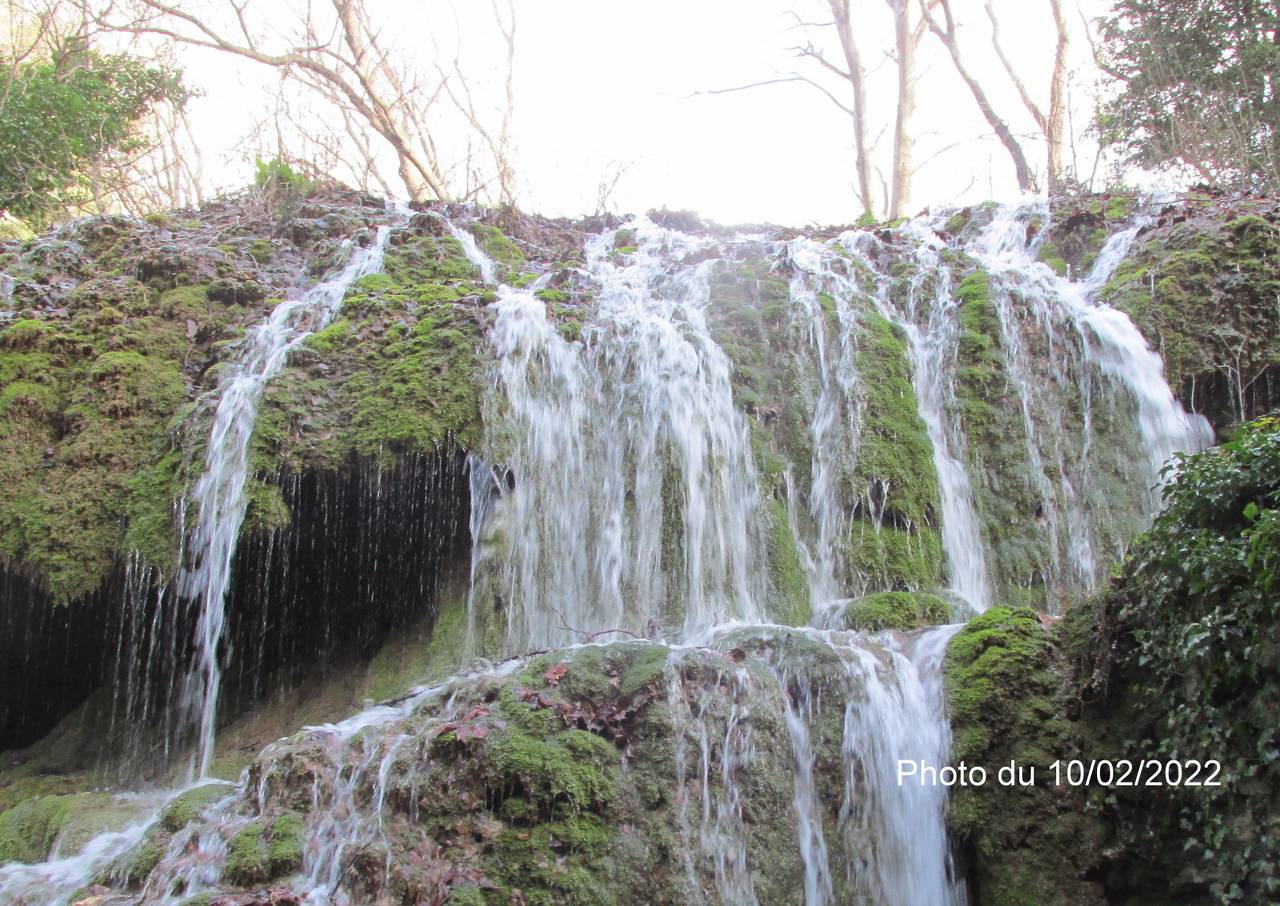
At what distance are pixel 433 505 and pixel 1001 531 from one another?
4.91 m

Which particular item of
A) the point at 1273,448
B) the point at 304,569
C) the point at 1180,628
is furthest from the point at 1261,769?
the point at 304,569

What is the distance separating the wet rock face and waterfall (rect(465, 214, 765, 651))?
1.94m

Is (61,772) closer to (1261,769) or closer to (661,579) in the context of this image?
(661,579)

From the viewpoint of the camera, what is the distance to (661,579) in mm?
6711

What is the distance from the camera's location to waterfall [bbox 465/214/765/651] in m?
6.59

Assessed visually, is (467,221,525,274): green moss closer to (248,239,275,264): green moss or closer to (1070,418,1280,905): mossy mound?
(248,239,275,264): green moss

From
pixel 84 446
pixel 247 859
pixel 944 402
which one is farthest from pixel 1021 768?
pixel 84 446

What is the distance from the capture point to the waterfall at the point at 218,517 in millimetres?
6320

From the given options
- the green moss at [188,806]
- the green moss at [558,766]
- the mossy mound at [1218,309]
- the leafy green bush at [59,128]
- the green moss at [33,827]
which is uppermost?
the leafy green bush at [59,128]

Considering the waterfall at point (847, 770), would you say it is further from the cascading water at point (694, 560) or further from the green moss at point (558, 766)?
the green moss at point (558, 766)

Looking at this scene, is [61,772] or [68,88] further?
[68,88]

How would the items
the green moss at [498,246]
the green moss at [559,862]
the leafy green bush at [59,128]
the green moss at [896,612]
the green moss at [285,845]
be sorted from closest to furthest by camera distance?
the green moss at [559,862] → the green moss at [285,845] → the green moss at [896,612] → the green moss at [498,246] → the leafy green bush at [59,128]

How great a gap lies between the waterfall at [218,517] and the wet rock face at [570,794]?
2.38 meters

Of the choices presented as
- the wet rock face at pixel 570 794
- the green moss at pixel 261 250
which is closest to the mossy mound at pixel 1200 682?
the wet rock face at pixel 570 794
